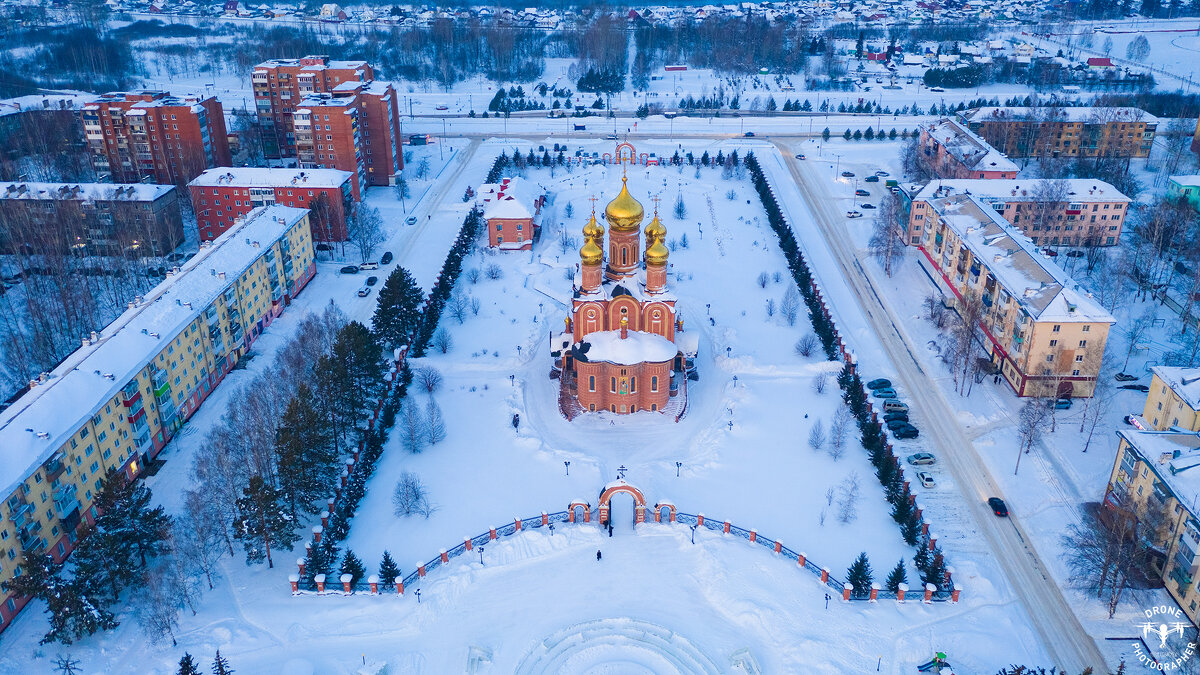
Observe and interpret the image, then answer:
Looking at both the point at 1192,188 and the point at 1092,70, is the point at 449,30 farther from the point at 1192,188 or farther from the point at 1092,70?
the point at 1192,188

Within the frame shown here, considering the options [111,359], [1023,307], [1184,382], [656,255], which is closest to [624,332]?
[656,255]

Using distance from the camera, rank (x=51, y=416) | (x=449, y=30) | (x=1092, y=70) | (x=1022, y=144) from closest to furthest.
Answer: (x=51, y=416), (x=1022, y=144), (x=1092, y=70), (x=449, y=30)

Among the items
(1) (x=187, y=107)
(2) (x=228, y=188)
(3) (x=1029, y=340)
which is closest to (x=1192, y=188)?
(3) (x=1029, y=340)

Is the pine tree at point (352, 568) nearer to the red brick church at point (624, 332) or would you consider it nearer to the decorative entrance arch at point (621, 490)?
the decorative entrance arch at point (621, 490)

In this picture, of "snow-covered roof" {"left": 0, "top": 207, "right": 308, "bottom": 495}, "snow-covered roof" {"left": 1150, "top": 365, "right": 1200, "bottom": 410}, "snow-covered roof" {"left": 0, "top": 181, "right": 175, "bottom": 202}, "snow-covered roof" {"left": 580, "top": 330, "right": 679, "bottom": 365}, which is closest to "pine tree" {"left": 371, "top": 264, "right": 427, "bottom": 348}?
"snow-covered roof" {"left": 0, "top": 207, "right": 308, "bottom": 495}

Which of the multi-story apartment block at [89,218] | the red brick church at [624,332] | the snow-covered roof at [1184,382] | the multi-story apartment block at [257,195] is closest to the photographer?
the snow-covered roof at [1184,382]

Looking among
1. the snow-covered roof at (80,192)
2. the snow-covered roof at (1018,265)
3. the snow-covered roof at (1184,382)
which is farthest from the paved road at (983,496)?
the snow-covered roof at (80,192)
